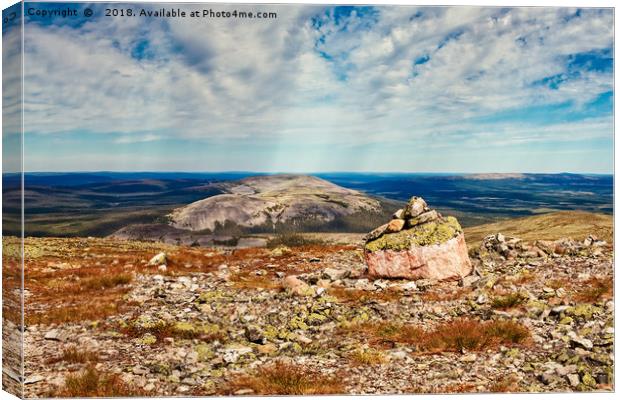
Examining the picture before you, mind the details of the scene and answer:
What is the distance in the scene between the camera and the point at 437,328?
11.1 meters

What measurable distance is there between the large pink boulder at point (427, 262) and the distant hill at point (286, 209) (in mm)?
9568

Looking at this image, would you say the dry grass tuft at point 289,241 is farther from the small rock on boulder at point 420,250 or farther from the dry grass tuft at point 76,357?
the dry grass tuft at point 76,357

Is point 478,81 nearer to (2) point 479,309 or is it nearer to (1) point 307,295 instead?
(2) point 479,309

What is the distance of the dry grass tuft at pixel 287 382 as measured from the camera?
10.0 meters

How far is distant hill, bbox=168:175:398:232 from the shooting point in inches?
961

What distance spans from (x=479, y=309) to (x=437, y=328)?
1417 mm

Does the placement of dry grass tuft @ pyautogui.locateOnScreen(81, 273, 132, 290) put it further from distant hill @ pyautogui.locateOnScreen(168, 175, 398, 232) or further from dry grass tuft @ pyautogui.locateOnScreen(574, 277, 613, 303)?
dry grass tuft @ pyautogui.locateOnScreen(574, 277, 613, 303)

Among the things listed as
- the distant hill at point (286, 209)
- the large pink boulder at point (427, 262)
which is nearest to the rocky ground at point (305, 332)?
the large pink boulder at point (427, 262)

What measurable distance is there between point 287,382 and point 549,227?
44.7 feet

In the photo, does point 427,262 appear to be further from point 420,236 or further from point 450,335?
point 450,335

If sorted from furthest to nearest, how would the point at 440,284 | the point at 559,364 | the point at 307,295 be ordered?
the point at 440,284 < the point at 307,295 < the point at 559,364

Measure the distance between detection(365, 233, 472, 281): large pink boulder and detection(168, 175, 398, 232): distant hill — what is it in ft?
31.4

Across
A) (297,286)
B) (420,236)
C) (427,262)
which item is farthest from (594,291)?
(297,286)

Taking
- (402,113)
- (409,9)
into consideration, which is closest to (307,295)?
(402,113)
